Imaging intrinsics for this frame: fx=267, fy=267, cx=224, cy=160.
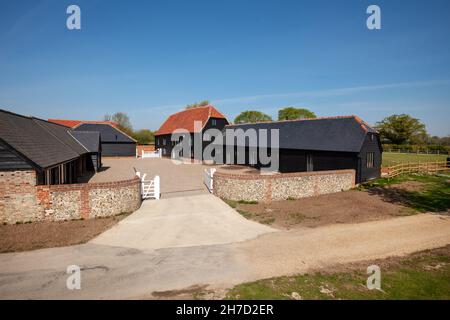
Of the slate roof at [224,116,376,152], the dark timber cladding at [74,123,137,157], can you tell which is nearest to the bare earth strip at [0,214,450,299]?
the slate roof at [224,116,376,152]

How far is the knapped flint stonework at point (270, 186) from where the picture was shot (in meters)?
16.8

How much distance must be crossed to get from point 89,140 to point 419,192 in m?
31.0

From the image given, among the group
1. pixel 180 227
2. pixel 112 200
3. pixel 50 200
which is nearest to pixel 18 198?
pixel 50 200

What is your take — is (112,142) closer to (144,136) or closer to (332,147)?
(144,136)

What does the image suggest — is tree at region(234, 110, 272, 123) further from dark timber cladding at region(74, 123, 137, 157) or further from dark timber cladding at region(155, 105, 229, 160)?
dark timber cladding at region(74, 123, 137, 157)

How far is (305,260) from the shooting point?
8.74 m

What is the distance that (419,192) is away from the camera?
19375 mm

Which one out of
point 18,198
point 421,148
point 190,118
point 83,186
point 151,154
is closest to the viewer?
point 18,198

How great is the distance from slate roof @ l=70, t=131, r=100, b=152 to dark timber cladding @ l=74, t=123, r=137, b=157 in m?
15.0

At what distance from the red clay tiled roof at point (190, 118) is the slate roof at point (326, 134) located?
13352mm

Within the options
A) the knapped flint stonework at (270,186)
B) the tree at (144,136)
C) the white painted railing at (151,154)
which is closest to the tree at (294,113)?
the tree at (144,136)

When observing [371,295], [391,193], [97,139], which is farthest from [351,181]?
[97,139]

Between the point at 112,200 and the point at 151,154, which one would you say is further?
the point at 151,154

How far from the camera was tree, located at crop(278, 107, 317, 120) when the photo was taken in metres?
81.0
